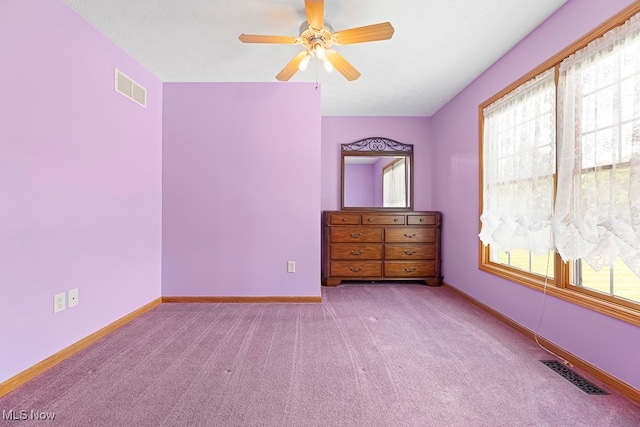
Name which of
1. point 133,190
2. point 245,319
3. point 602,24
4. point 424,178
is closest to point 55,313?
point 133,190

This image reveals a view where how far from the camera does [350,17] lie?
199cm

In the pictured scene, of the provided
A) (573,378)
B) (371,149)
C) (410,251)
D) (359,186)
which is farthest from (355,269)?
(573,378)

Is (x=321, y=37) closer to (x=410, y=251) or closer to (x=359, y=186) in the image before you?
(x=359, y=186)

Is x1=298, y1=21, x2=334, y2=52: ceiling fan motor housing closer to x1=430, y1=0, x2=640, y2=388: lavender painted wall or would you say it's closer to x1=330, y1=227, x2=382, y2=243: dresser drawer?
x1=430, y1=0, x2=640, y2=388: lavender painted wall

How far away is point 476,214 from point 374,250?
51.8 inches

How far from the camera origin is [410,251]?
3.69m

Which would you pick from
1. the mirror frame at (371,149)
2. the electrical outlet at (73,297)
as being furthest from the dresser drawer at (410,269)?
the electrical outlet at (73,297)

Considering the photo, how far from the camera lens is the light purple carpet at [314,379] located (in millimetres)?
1332

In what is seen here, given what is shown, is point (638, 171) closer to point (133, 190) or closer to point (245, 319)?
point (245, 319)

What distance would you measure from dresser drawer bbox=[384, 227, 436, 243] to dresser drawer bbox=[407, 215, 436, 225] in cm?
8

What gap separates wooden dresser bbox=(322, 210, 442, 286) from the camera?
3643 mm

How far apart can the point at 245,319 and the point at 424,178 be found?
3.24m

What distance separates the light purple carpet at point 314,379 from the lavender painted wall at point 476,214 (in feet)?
0.69

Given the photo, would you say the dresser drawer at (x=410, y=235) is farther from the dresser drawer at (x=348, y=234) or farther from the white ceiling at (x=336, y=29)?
the white ceiling at (x=336, y=29)
